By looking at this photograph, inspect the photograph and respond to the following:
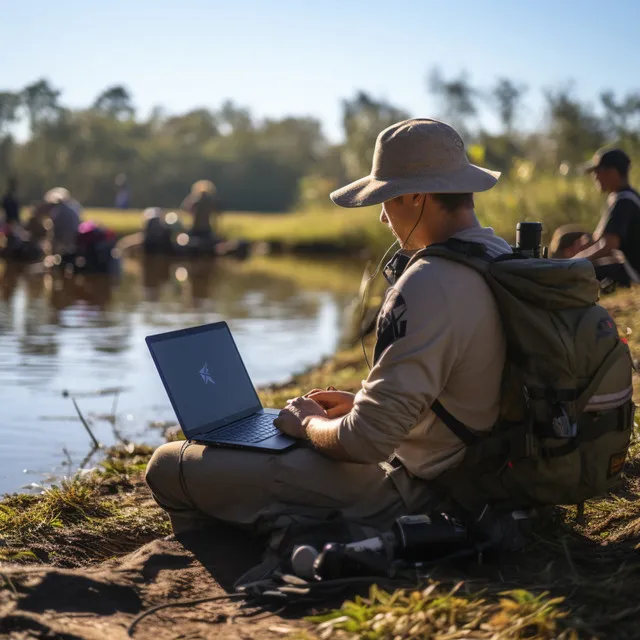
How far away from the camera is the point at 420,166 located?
10.4 feet

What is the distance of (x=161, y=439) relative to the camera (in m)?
6.03

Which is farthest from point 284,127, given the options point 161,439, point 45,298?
point 161,439

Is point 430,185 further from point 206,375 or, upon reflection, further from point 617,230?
point 617,230

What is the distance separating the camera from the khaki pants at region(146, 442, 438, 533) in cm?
333

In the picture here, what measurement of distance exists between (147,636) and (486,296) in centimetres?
138

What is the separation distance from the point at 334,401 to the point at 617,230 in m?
4.49

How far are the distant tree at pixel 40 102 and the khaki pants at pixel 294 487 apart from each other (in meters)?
77.0

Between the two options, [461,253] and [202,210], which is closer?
[461,253]

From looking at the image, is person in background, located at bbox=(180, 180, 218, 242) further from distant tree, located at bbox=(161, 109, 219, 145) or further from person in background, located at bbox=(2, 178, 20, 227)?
distant tree, located at bbox=(161, 109, 219, 145)

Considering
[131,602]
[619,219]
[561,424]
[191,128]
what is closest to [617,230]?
[619,219]

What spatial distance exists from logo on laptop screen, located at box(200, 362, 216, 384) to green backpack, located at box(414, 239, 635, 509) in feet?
3.36

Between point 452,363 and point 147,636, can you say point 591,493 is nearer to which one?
point 452,363

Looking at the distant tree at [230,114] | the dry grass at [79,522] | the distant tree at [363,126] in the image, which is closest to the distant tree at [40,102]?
the distant tree at [363,126]

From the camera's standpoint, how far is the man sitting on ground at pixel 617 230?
740 cm
